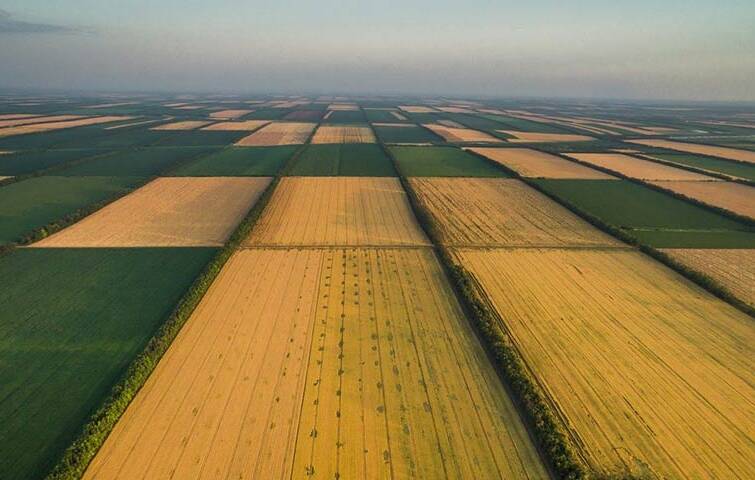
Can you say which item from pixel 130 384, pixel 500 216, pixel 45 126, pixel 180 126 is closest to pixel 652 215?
pixel 500 216

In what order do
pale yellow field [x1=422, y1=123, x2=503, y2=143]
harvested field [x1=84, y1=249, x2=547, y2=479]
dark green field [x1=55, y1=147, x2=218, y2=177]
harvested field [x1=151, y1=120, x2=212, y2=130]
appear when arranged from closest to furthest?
harvested field [x1=84, y1=249, x2=547, y2=479]
dark green field [x1=55, y1=147, x2=218, y2=177]
pale yellow field [x1=422, y1=123, x2=503, y2=143]
harvested field [x1=151, y1=120, x2=212, y2=130]

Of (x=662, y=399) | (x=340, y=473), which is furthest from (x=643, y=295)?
(x=340, y=473)

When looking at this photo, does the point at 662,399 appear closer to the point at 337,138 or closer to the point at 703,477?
the point at 703,477

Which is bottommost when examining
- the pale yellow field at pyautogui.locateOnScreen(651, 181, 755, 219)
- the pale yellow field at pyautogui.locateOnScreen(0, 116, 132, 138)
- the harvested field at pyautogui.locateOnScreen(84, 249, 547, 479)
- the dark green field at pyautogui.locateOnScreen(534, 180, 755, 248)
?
the harvested field at pyautogui.locateOnScreen(84, 249, 547, 479)

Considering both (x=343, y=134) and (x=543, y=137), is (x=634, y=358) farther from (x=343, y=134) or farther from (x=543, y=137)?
(x=543, y=137)

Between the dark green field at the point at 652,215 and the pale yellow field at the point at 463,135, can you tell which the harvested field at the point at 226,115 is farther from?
the dark green field at the point at 652,215

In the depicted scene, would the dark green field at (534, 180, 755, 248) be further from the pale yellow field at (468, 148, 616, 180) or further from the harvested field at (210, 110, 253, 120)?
the harvested field at (210, 110, 253, 120)

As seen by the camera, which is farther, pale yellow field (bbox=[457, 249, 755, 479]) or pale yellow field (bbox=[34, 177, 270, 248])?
pale yellow field (bbox=[34, 177, 270, 248])

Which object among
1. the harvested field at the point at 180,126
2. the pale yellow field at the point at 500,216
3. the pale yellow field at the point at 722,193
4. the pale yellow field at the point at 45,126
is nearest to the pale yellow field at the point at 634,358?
the pale yellow field at the point at 500,216

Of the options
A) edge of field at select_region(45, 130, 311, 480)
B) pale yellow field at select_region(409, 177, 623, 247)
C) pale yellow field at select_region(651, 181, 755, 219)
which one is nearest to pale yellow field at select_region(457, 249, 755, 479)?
pale yellow field at select_region(409, 177, 623, 247)
